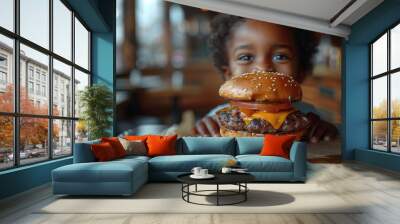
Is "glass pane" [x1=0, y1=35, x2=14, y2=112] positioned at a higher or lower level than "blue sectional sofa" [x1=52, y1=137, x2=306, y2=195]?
higher

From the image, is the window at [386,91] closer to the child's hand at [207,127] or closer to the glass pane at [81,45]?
the child's hand at [207,127]

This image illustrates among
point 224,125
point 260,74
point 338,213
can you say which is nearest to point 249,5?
point 260,74

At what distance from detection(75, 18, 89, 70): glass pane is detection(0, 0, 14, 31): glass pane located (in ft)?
9.36

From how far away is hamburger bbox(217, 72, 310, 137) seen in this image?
8.98m

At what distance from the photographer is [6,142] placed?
5.09 m

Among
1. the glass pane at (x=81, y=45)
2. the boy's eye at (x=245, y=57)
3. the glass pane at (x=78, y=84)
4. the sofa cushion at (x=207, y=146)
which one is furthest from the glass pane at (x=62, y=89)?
the boy's eye at (x=245, y=57)

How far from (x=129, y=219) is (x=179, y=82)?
604cm

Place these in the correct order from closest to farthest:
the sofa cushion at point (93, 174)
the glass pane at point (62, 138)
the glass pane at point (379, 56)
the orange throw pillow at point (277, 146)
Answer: the sofa cushion at point (93, 174)
the orange throw pillow at point (277, 146)
the glass pane at point (62, 138)
the glass pane at point (379, 56)

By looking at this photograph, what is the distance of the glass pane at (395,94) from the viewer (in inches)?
320

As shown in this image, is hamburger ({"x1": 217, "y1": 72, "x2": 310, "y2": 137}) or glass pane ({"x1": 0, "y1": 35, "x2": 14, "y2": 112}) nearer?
glass pane ({"x1": 0, "y1": 35, "x2": 14, "y2": 112})

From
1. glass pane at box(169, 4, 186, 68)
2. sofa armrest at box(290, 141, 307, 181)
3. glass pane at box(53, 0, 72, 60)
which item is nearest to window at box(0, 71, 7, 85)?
glass pane at box(53, 0, 72, 60)

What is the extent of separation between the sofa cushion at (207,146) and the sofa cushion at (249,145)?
110mm

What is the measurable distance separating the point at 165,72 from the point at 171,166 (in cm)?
403

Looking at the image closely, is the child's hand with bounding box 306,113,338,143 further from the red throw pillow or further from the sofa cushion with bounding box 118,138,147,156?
the red throw pillow
